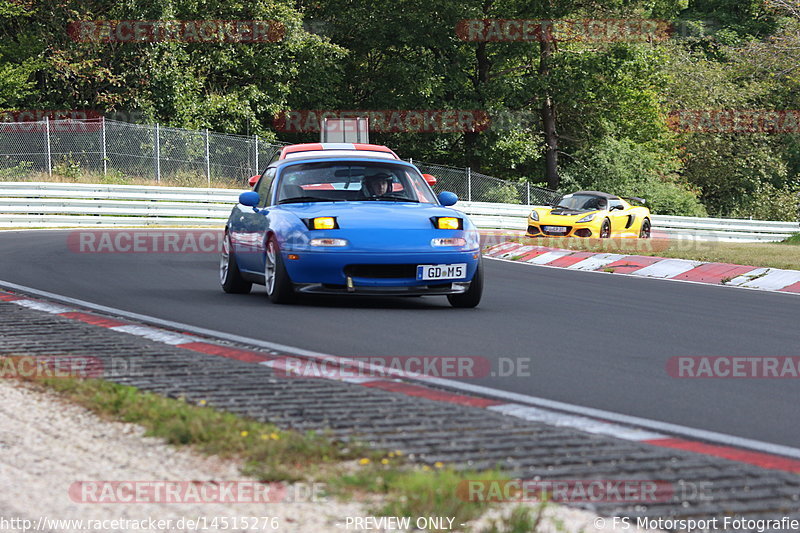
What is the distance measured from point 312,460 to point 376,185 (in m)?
7.16

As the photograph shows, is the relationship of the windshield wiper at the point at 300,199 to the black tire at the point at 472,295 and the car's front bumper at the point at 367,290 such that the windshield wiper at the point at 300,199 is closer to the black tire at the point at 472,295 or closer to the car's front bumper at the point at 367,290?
the car's front bumper at the point at 367,290

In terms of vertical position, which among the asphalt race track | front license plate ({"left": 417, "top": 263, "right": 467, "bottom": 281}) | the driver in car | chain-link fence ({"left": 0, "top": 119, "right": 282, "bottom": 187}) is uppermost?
chain-link fence ({"left": 0, "top": 119, "right": 282, "bottom": 187})

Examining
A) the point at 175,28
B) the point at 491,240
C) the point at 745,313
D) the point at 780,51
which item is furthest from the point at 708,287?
the point at 175,28

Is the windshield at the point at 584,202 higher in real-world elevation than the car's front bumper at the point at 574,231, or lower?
higher

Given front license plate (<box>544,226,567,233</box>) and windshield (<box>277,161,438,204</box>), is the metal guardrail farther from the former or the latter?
windshield (<box>277,161,438,204</box>)

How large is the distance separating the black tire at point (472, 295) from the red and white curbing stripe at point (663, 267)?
17.8 ft

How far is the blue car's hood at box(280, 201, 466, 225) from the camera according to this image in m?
10.6

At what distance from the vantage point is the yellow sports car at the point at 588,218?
25875 mm

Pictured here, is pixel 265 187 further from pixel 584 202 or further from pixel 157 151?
pixel 157 151

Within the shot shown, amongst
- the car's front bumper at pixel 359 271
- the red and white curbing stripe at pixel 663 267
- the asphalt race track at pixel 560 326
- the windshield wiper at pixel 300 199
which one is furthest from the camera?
the red and white curbing stripe at pixel 663 267

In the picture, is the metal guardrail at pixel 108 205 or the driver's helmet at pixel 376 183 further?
the metal guardrail at pixel 108 205

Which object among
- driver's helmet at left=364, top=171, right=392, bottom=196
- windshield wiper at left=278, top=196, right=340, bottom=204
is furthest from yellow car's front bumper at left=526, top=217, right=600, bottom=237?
windshield wiper at left=278, top=196, right=340, bottom=204

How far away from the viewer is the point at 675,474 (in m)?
4.56

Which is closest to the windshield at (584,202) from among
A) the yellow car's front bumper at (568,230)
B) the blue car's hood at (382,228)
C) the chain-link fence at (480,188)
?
the yellow car's front bumper at (568,230)
